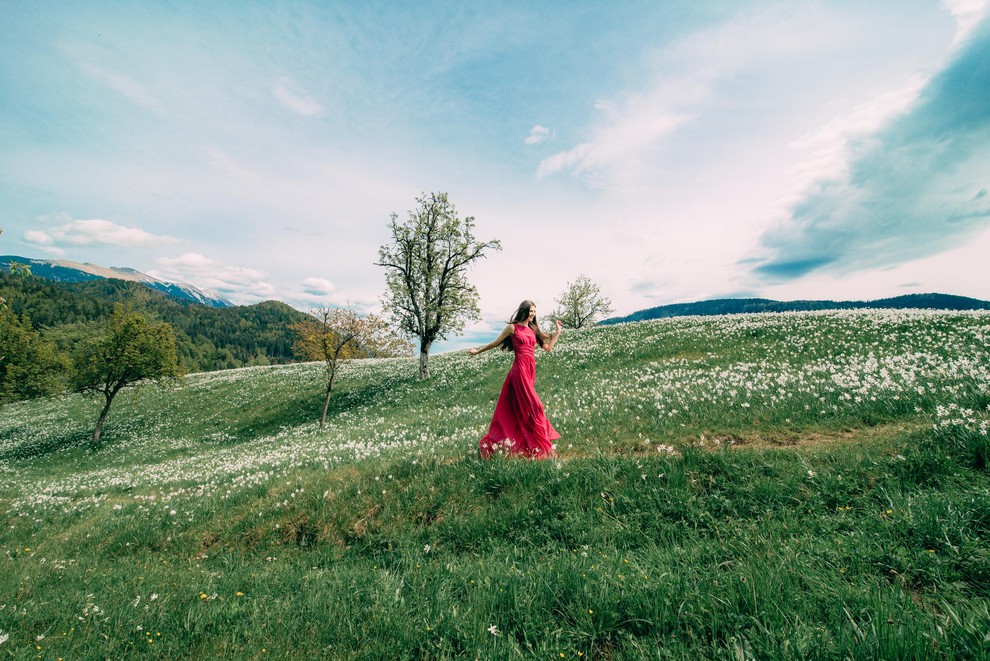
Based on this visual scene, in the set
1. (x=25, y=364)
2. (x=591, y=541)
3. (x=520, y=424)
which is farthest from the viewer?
(x=25, y=364)

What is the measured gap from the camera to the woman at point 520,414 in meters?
8.24

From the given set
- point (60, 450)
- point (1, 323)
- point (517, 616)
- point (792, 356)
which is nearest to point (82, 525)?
point (517, 616)

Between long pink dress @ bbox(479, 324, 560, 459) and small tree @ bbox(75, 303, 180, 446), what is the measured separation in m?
33.5

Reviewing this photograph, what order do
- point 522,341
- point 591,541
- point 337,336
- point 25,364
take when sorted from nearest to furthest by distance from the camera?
1. point 591,541
2. point 522,341
3. point 337,336
4. point 25,364

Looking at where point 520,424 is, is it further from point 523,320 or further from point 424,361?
point 424,361

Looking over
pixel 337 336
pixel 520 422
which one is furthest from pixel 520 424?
pixel 337 336

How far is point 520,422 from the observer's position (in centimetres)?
860

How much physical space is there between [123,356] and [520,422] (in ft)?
113

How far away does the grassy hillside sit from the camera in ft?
11.0

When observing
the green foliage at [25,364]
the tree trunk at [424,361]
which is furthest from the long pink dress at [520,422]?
the green foliage at [25,364]

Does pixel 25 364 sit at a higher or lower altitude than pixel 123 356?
lower

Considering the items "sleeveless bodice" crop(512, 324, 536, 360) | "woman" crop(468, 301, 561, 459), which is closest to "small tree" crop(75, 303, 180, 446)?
"woman" crop(468, 301, 561, 459)

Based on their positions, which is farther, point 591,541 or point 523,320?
point 523,320

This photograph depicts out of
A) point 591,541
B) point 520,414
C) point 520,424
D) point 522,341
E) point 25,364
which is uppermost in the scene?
point 522,341
